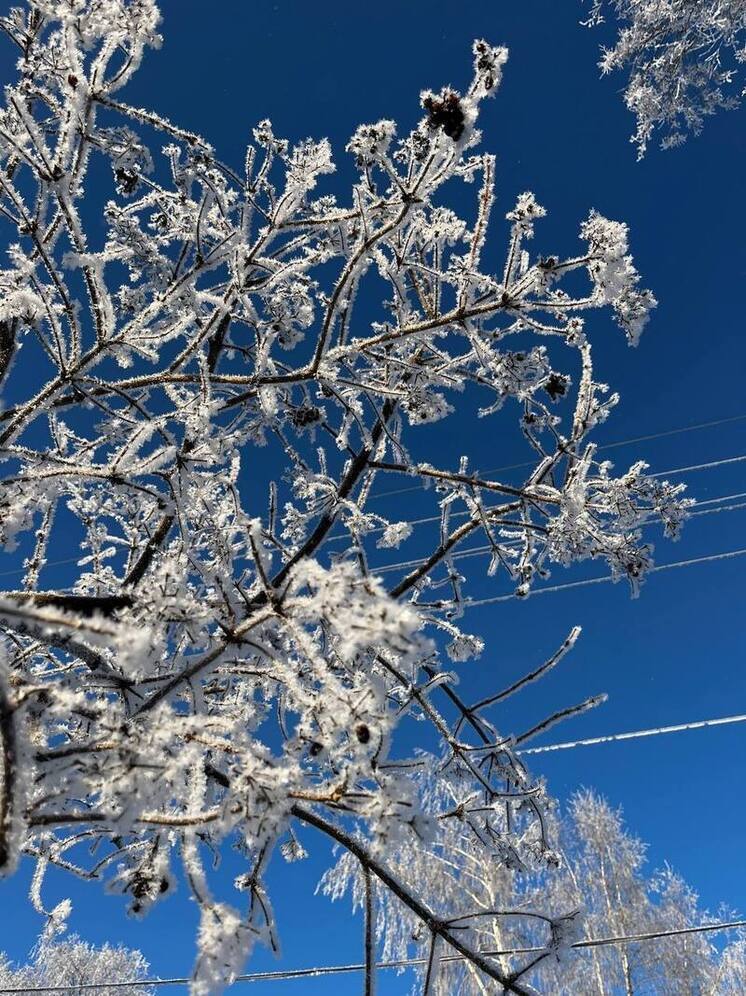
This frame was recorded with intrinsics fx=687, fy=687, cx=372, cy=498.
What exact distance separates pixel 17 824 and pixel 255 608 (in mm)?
741

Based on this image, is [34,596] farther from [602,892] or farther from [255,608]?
[602,892]

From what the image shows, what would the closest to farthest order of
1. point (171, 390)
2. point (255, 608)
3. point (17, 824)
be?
point (17, 824), point (255, 608), point (171, 390)

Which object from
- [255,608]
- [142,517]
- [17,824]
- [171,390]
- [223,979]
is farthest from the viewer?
[142,517]

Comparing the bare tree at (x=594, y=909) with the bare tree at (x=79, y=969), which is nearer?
the bare tree at (x=594, y=909)

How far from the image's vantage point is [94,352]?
1500mm

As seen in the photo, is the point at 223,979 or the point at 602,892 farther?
the point at 602,892

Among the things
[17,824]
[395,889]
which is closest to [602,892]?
[395,889]

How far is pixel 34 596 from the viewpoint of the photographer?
1.47 meters

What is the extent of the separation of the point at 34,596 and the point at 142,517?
1037 millimetres

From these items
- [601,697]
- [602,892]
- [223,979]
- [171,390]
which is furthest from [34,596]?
[602,892]

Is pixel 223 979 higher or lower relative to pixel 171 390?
lower

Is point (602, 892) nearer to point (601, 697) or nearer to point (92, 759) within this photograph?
point (601, 697)

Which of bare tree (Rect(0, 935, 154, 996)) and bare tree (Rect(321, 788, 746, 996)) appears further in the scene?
bare tree (Rect(0, 935, 154, 996))

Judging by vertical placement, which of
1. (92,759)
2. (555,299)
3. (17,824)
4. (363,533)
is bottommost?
(17,824)
